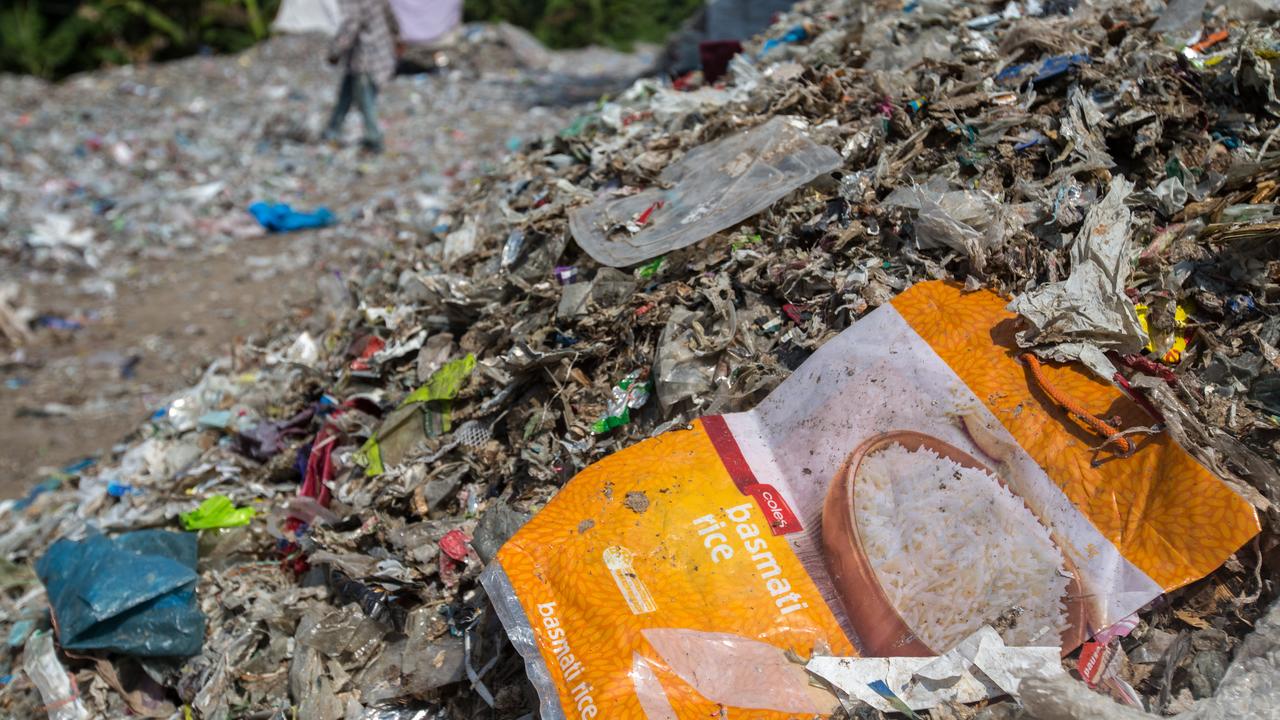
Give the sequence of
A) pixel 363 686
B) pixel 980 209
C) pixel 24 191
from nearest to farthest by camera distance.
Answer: pixel 363 686 < pixel 980 209 < pixel 24 191

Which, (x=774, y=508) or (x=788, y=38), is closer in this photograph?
(x=774, y=508)

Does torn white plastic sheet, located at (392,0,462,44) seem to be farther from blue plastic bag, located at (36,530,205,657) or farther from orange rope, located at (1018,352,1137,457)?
orange rope, located at (1018,352,1137,457)

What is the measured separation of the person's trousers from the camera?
24.4 ft

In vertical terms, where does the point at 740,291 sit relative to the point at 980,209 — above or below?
below

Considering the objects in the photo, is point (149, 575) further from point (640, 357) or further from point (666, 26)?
point (666, 26)

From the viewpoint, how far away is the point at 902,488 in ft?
5.83

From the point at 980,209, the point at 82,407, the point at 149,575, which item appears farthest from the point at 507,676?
the point at 82,407

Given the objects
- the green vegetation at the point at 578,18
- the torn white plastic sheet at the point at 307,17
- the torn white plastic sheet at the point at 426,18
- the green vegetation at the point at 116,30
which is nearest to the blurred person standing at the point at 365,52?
the torn white plastic sheet at the point at 426,18

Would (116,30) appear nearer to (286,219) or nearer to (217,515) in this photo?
(286,219)

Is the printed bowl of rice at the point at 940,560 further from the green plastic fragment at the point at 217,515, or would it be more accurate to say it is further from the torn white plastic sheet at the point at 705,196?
Result: the green plastic fragment at the point at 217,515

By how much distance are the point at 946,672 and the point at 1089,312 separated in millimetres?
864

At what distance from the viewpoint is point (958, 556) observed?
169cm

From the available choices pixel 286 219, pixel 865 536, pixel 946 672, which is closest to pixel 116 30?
pixel 286 219

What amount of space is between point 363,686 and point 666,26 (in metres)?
16.3
